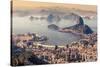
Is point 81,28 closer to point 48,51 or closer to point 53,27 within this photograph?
point 53,27

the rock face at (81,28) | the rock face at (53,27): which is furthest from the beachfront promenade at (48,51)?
the rock face at (53,27)

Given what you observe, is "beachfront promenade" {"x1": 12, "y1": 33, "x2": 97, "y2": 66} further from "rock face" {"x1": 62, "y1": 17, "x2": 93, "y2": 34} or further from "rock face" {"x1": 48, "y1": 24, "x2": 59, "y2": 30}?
"rock face" {"x1": 48, "y1": 24, "x2": 59, "y2": 30}

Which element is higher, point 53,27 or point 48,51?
point 53,27

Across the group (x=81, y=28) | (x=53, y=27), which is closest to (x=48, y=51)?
(x=53, y=27)

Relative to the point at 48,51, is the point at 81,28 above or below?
above

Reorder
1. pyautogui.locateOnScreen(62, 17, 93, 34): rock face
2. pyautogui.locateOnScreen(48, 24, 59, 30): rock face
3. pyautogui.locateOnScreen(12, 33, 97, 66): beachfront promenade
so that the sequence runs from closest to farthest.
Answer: pyautogui.locateOnScreen(12, 33, 97, 66): beachfront promenade, pyautogui.locateOnScreen(48, 24, 59, 30): rock face, pyautogui.locateOnScreen(62, 17, 93, 34): rock face

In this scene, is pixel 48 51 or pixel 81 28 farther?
pixel 81 28

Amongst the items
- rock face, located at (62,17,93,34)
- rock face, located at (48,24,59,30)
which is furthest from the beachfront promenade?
rock face, located at (48,24,59,30)

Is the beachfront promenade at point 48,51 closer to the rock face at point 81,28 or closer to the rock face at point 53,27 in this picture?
the rock face at point 81,28

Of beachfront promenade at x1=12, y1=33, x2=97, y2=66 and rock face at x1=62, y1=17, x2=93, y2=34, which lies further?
rock face at x1=62, y1=17, x2=93, y2=34

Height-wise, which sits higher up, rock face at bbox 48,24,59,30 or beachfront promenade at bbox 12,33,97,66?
rock face at bbox 48,24,59,30
